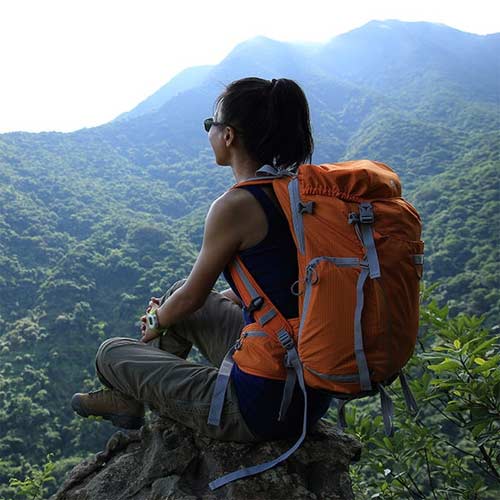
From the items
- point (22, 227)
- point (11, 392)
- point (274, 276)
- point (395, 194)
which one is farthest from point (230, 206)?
point (22, 227)

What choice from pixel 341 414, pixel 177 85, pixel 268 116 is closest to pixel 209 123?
pixel 268 116

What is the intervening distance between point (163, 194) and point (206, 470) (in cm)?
6607

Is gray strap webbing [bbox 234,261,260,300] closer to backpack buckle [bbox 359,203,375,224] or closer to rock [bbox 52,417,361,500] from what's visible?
backpack buckle [bbox 359,203,375,224]

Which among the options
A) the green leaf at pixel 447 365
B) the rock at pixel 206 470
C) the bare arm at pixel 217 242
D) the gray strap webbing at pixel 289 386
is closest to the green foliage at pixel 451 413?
the green leaf at pixel 447 365

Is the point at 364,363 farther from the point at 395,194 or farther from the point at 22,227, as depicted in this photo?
the point at 22,227

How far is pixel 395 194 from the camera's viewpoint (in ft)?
5.63

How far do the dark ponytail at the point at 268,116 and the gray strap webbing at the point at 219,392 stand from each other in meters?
0.70

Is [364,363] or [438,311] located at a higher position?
[364,363]

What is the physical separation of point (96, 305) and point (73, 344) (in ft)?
20.4

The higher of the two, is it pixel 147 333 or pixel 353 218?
pixel 353 218

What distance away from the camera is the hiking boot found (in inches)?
85.5

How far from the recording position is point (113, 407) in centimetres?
218

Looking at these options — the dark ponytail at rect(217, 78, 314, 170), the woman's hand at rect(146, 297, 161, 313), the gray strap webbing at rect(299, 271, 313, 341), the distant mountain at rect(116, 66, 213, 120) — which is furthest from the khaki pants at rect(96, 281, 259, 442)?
the distant mountain at rect(116, 66, 213, 120)

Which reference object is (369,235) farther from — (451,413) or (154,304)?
(451,413)
